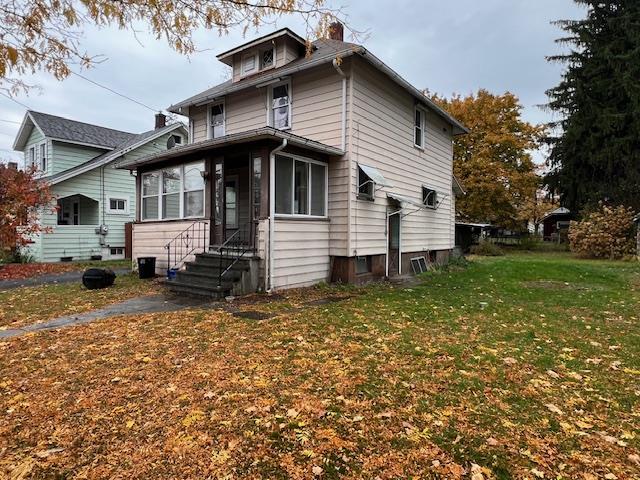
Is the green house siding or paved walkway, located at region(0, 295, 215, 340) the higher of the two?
the green house siding

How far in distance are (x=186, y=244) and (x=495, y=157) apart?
24.8 meters

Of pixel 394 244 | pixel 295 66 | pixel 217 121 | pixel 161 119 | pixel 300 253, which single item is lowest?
pixel 300 253

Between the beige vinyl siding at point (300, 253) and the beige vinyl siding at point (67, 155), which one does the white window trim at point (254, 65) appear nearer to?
the beige vinyl siding at point (300, 253)

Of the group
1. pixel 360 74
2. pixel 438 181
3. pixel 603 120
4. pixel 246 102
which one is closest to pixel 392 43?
pixel 360 74

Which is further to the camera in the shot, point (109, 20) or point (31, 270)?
point (31, 270)

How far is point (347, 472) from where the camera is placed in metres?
2.40

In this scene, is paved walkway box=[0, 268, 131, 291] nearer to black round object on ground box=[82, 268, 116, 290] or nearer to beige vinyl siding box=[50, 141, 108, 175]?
black round object on ground box=[82, 268, 116, 290]

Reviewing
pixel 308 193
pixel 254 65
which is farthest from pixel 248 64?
pixel 308 193

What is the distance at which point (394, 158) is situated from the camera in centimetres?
1228

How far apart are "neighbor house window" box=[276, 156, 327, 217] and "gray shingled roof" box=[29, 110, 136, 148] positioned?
51.8 feet

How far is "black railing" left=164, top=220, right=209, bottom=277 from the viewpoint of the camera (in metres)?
10.5

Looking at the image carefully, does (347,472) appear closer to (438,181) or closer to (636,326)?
(636,326)

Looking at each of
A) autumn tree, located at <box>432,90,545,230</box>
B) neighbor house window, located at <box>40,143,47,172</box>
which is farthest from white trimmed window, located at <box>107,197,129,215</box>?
autumn tree, located at <box>432,90,545,230</box>

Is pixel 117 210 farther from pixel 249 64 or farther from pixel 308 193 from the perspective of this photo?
pixel 308 193
